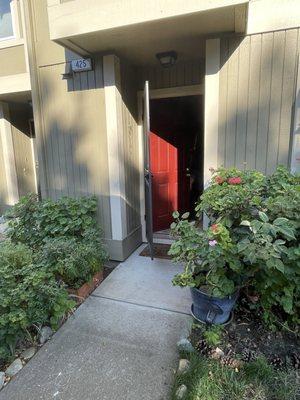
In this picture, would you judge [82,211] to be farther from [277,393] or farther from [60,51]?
[277,393]

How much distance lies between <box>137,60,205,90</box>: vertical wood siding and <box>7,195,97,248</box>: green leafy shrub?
5.94ft

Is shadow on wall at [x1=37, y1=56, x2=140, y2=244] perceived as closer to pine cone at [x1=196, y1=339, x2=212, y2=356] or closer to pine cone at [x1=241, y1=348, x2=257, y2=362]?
pine cone at [x1=196, y1=339, x2=212, y2=356]

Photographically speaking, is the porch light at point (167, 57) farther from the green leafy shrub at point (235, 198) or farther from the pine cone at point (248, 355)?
the pine cone at point (248, 355)

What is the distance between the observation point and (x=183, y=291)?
2697 millimetres

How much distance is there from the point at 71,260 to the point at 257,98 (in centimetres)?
237

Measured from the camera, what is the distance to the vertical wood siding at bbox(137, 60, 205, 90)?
3.34 meters

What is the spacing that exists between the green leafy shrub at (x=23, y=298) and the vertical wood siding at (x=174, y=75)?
2.65m

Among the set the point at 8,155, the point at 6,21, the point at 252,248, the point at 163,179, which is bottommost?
the point at 252,248

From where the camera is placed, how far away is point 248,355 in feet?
5.92

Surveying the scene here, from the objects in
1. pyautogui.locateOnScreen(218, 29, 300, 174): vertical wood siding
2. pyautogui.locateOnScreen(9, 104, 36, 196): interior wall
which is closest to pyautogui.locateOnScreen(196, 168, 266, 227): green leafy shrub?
pyautogui.locateOnScreen(218, 29, 300, 174): vertical wood siding

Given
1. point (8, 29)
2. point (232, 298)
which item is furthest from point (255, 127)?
point (8, 29)

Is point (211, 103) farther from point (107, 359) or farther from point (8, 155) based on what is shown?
point (8, 155)

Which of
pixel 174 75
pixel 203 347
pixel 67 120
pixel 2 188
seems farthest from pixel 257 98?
pixel 2 188

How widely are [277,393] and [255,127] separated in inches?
86.3
